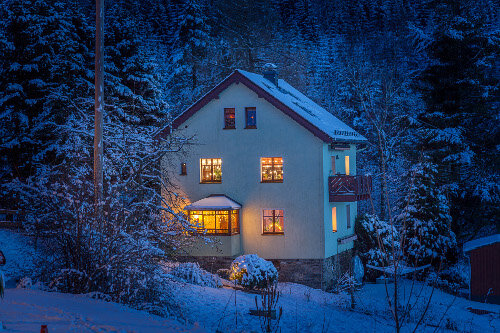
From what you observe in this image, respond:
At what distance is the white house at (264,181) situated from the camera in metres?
30.7

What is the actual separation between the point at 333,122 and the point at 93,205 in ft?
76.8

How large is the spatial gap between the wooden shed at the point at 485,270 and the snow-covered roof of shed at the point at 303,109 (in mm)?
9334

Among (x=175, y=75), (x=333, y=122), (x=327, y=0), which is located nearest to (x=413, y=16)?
(x=327, y=0)

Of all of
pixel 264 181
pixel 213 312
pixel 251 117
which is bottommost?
pixel 213 312

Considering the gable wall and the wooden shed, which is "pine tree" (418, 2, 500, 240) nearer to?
the wooden shed

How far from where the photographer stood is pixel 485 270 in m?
30.0

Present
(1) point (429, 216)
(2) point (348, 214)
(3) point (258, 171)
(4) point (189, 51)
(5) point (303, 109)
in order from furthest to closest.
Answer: (4) point (189, 51), (2) point (348, 214), (1) point (429, 216), (5) point (303, 109), (3) point (258, 171)

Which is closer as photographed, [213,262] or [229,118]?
[213,262]

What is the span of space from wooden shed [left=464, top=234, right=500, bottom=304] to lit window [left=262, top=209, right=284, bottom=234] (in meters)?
9.79

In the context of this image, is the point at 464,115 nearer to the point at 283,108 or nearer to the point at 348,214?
the point at 348,214

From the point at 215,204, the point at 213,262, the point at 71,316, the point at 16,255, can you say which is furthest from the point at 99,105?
the point at 213,262

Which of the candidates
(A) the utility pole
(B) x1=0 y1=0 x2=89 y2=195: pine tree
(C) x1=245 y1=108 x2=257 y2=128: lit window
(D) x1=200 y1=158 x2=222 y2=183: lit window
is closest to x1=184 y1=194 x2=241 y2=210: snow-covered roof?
(D) x1=200 y1=158 x2=222 y2=183: lit window

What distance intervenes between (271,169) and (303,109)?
4.58 metres

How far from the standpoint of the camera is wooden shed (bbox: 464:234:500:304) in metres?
29.8
